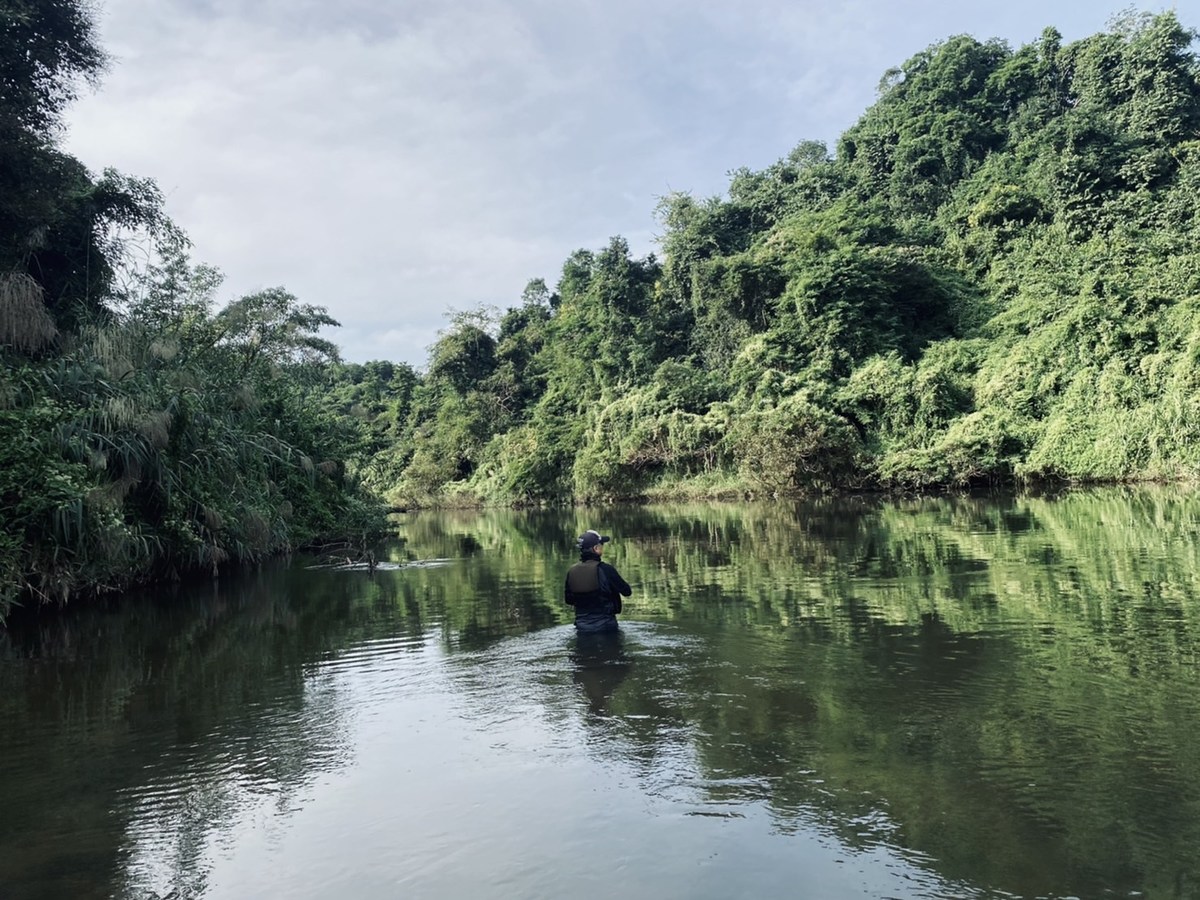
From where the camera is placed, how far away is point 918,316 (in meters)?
50.0

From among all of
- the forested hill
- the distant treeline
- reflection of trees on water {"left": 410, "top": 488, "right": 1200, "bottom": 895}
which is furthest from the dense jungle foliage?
the forested hill

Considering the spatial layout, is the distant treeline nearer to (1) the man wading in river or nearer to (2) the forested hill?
(2) the forested hill

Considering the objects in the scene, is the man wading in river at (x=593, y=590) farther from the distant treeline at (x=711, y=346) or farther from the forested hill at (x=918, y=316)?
the forested hill at (x=918, y=316)

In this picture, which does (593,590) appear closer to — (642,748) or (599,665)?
(599,665)

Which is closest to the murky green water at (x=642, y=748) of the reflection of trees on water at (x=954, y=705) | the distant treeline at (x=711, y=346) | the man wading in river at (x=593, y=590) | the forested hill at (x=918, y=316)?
the reflection of trees on water at (x=954, y=705)

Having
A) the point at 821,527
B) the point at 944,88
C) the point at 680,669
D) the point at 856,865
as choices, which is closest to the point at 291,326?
the point at 821,527

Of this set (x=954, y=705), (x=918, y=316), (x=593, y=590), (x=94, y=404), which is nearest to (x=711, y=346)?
(x=918, y=316)

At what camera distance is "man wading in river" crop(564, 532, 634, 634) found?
31.1 ft

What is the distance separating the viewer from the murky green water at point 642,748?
165 inches

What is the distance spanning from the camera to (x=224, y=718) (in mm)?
7418

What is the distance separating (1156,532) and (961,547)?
3.96 m

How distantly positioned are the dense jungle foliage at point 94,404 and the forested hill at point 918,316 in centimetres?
1447

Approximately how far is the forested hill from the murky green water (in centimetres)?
2567

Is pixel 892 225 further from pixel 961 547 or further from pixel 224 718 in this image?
pixel 224 718
